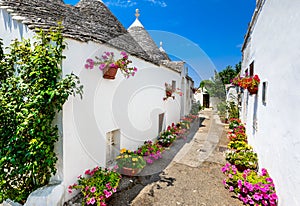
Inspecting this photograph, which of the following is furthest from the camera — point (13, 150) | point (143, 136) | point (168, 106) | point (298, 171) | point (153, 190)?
point (168, 106)

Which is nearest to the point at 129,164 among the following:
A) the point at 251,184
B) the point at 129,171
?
the point at 129,171

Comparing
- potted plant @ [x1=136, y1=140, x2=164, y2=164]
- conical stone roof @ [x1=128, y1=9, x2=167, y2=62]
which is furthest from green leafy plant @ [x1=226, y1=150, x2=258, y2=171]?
conical stone roof @ [x1=128, y1=9, x2=167, y2=62]

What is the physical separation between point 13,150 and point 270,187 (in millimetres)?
5695

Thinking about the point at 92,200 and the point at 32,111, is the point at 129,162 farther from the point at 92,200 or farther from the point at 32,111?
the point at 32,111

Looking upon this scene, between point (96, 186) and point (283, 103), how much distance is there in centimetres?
463

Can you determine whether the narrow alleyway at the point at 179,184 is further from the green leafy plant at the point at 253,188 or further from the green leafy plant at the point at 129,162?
the green leafy plant at the point at 129,162

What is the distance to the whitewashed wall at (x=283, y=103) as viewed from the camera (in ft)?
9.05

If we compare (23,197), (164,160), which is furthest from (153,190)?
(23,197)

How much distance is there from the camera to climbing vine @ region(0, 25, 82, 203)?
118 inches

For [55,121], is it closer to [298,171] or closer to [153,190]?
[153,190]

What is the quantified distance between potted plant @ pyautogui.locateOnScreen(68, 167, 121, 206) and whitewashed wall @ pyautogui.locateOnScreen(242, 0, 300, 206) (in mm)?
3669

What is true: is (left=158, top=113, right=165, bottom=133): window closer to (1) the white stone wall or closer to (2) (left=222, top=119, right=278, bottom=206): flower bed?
(1) the white stone wall

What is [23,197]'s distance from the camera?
3.25 m

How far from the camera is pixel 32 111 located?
2973 mm
